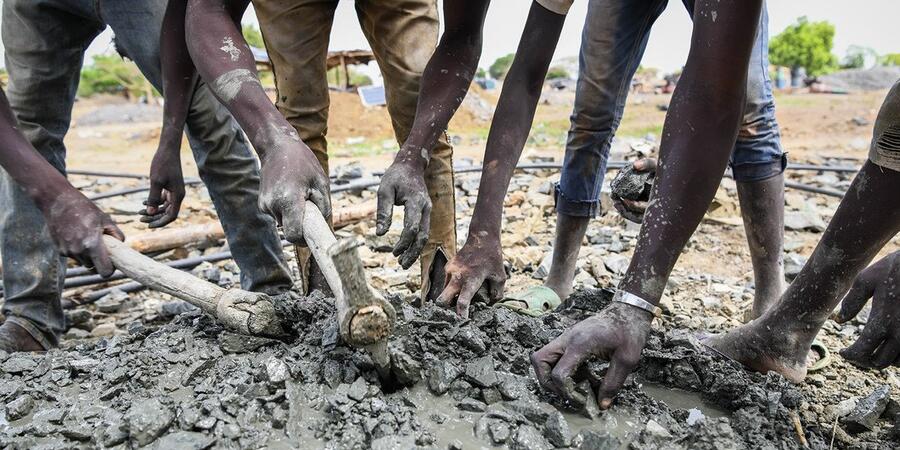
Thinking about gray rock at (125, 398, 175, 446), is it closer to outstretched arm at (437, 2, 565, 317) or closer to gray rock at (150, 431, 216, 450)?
gray rock at (150, 431, 216, 450)

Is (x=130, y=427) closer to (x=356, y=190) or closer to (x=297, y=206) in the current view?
(x=297, y=206)

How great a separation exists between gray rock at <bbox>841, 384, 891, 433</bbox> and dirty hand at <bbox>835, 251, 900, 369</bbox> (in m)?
0.34

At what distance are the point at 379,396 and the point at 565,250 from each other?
1.47m

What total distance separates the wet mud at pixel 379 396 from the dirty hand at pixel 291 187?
415mm

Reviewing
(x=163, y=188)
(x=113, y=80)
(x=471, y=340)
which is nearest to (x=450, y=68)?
(x=471, y=340)

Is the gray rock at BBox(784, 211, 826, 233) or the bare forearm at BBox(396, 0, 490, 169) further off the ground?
the bare forearm at BBox(396, 0, 490, 169)

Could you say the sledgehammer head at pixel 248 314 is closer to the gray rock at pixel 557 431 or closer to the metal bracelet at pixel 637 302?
the gray rock at pixel 557 431

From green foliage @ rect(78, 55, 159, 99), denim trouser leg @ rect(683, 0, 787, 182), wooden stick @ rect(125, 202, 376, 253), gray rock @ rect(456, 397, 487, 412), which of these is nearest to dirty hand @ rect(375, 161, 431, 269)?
gray rock @ rect(456, 397, 487, 412)

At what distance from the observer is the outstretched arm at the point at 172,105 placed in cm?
243

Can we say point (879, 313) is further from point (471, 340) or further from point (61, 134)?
point (61, 134)

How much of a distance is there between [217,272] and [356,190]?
8.12 feet

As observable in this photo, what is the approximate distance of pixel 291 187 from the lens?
65.9 inches

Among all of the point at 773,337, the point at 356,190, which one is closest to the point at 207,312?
the point at 773,337

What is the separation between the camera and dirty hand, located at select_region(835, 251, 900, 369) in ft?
4.96
